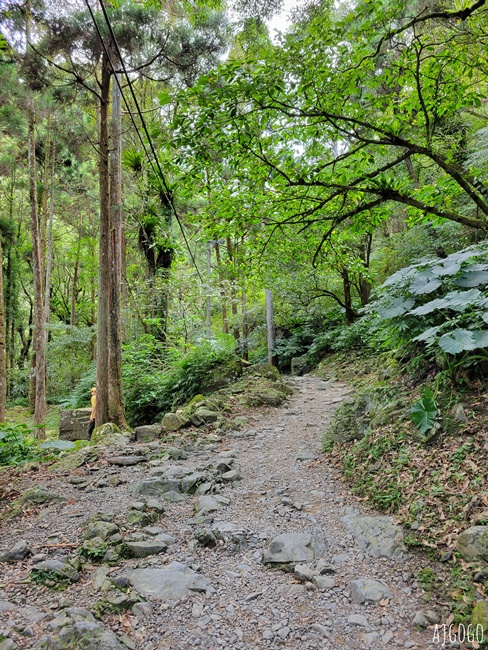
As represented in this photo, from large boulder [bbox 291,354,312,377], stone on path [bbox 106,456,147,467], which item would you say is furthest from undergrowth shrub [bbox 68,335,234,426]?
stone on path [bbox 106,456,147,467]

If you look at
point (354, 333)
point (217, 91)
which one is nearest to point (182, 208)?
point (354, 333)

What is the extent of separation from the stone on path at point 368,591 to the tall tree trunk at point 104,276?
5.31 meters

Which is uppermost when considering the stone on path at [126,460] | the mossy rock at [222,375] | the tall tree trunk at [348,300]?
the tall tree trunk at [348,300]

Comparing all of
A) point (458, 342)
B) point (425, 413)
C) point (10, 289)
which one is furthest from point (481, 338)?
point (10, 289)

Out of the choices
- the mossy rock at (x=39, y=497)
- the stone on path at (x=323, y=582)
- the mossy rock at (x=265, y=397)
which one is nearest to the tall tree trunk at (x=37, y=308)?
the mossy rock at (x=265, y=397)

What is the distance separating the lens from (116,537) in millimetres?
2617

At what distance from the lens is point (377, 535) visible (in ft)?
8.64

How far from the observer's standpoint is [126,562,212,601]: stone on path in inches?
83.3

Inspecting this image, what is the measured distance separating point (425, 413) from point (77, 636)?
9.75 feet

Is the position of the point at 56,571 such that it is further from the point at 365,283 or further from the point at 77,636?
the point at 365,283

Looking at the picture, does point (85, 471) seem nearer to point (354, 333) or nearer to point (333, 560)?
point (333, 560)

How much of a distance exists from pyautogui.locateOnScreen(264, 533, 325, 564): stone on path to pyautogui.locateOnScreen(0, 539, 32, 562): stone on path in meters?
1.65

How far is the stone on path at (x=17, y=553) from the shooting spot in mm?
2403

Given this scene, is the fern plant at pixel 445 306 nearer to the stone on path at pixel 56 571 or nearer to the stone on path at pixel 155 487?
the stone on path at pixel 155 487
